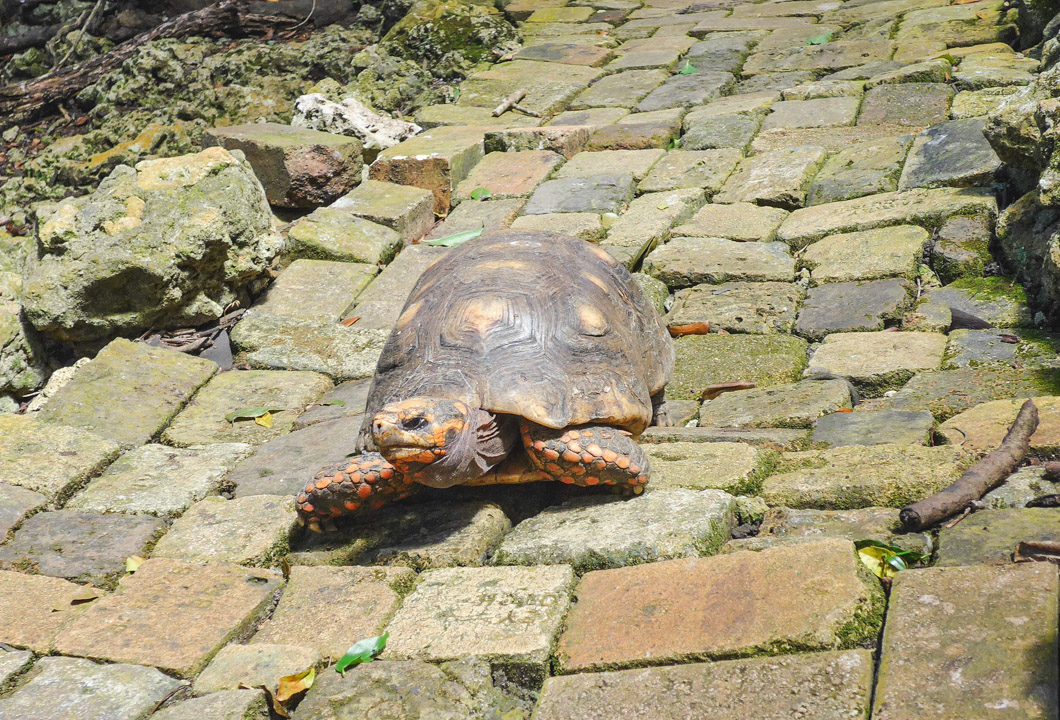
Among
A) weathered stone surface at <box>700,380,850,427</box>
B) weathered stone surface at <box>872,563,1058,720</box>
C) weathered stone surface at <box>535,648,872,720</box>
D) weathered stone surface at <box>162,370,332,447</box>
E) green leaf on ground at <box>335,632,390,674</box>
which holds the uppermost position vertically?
weathered stone surface at <box>872,563,1058,720</box>

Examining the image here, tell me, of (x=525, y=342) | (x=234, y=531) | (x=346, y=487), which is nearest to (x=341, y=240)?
(x=234, y=531)

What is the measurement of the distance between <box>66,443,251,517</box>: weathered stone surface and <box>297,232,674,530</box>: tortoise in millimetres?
752

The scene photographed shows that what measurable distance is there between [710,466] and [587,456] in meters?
0.48

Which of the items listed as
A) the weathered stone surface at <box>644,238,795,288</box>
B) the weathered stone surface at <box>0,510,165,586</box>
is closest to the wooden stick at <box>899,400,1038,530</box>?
the weathered stone surface at <box>644,238,795,288</box>

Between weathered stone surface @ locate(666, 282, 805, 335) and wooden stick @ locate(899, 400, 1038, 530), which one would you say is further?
weathered stone surface @ locate(666, 282, 805, 335)

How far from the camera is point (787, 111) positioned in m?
7.39

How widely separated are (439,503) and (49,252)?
322 cm

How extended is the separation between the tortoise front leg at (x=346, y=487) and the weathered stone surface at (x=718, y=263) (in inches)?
99.8

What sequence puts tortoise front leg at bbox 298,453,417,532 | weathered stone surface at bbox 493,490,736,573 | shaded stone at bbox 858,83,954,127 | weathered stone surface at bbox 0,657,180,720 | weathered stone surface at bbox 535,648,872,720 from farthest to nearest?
shaded stone at bbox 858,83,954,127, tortoise front leg at bbox 298,453,417,532, weathered stone surface at bbox 493,490,736,573, weathered stone surface at bbox 0,657,180,720, weathered stone surface at bbox 535,648,872,720

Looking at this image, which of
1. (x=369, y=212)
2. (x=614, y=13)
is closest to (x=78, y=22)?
(x=614, y=13)

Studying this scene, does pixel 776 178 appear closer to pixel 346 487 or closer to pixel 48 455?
pixel 346 487

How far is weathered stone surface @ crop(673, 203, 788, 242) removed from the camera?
225 inches

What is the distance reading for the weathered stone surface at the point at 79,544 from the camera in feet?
10.8

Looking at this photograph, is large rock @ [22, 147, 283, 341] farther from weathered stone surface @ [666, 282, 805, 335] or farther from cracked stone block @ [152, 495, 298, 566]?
weathered stone surface @ [666, 282, 805, 335]
